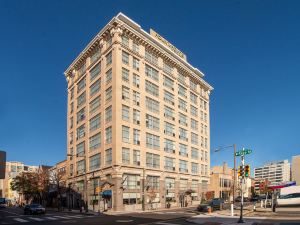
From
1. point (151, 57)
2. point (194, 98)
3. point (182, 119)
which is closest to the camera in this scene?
point (151, 57)

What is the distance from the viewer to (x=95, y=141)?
220ft

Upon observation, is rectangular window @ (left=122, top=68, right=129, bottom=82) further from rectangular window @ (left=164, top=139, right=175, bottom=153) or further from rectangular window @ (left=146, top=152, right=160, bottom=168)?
rectangular window @ (left=164, top=139, right=175, bottom=153)

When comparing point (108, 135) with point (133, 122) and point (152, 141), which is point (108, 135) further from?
point (152, 141)

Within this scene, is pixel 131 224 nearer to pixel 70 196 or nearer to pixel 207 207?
pixel 207 207

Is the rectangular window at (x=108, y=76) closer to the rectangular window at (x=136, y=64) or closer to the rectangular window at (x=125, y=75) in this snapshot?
the rectangular window at (x=125, y=75)

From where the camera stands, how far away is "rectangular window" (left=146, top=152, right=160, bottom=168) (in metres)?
64.7

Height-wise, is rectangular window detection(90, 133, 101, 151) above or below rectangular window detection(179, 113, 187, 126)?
below

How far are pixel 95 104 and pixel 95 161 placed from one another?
37.8ft

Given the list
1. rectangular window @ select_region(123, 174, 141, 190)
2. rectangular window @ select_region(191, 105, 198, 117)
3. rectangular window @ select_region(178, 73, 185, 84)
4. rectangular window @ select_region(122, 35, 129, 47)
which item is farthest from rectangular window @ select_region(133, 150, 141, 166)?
rectangular window @ select_region(191, 105, 198, 117)

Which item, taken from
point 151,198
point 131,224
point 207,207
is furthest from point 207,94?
point 131,224

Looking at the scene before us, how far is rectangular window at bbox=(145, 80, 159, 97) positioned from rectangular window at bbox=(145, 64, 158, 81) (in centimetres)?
164

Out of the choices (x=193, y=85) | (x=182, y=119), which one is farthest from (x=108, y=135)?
(x=193, y=85)

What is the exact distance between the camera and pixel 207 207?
1692 inches

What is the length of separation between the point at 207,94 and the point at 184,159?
2590cm
